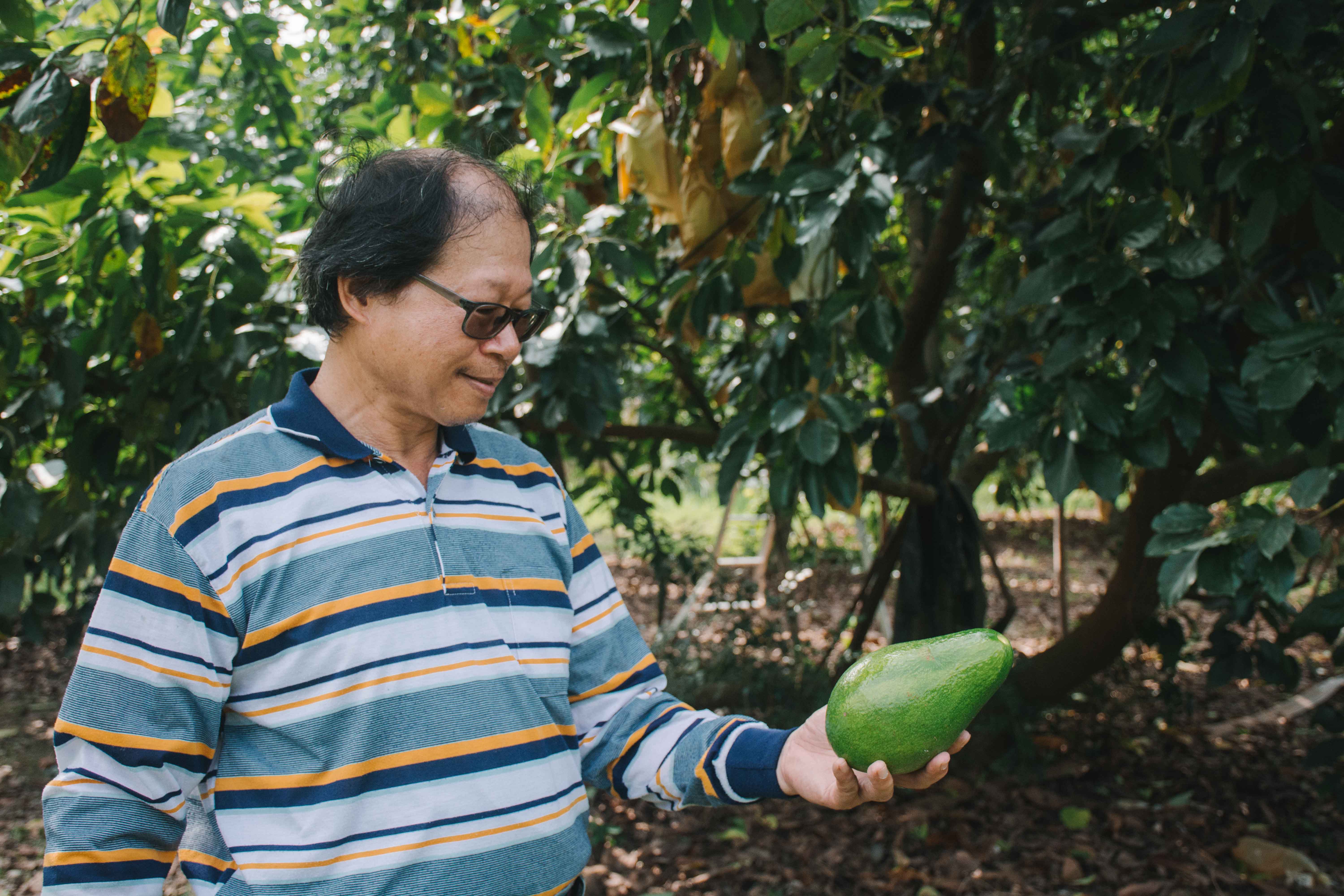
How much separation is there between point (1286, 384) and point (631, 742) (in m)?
1.20

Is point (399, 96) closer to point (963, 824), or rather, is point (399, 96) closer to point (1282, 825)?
point (963, 824)

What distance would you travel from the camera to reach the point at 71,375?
6.60 ft

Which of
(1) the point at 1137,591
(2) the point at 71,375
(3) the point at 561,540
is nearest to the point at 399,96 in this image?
(2) the point at 71,375

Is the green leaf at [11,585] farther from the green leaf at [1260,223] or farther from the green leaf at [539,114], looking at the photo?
the green leaf at [1260,223]

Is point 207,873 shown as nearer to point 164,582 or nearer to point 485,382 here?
point 164,582

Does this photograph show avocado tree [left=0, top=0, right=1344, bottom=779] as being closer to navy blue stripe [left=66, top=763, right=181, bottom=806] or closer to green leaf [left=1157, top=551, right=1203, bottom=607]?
green leaf [left=1157, top=551, right=1203, bottom=607]

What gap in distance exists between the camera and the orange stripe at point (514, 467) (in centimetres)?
116

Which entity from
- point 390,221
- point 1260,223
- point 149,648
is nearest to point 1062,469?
point 1260,223

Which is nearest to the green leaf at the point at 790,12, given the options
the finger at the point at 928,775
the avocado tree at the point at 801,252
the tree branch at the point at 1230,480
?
the avocado tree at the point at 801,252

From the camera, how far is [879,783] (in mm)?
917

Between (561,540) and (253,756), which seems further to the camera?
(561,540)

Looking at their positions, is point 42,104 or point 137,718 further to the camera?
point 42,104

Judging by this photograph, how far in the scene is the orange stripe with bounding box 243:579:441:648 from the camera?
0.95 m

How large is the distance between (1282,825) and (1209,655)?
2.33 ft
